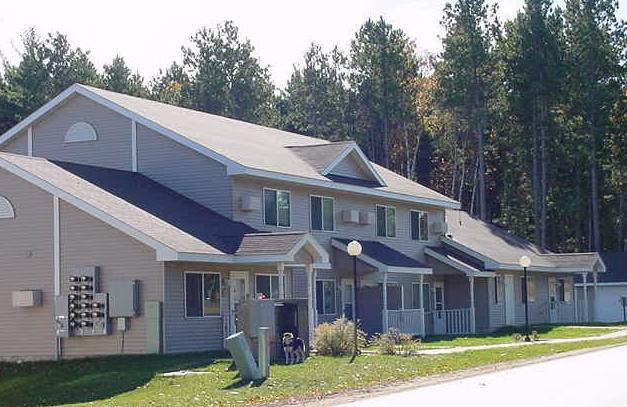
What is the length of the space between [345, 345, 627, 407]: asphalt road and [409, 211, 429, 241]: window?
20280mm

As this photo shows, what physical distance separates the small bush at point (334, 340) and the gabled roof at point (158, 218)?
233 centimetres

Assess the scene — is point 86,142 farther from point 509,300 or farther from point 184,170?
point 509,300

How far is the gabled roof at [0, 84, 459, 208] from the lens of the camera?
34938 millimetres

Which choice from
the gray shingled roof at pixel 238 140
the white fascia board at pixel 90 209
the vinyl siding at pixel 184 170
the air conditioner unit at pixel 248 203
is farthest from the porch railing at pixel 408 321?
the white fascia board at pixel 90 209

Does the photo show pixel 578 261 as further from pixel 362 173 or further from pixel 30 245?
pixel 30 245

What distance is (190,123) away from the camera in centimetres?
3822

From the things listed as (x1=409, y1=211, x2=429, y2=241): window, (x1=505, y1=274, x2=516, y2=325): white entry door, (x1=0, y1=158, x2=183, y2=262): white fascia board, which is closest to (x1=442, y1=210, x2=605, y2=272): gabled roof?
(x1=505, y1=274, x2=516, y2=325): white entry door

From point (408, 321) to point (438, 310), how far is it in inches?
221

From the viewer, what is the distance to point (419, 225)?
46.5 m

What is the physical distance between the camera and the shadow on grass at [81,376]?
78.7 ft

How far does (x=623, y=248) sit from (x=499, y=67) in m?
15.6

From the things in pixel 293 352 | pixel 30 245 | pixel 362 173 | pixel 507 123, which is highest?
pixel 507 123

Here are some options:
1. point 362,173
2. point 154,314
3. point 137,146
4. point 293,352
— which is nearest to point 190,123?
point 137,146

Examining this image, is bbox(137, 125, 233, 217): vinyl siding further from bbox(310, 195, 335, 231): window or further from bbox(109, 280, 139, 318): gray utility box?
bbox(109, 280, 139, 318): gray utility box
